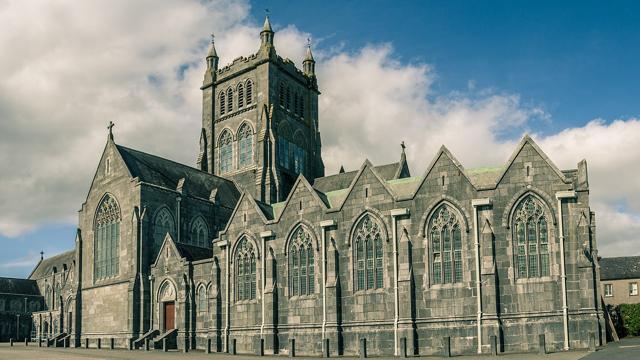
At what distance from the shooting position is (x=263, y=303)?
44.8 meters

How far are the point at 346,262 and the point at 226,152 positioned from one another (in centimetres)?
3350

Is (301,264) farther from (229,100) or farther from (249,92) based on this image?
(229,100)

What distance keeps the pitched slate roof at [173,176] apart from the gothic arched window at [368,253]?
73.9 ft

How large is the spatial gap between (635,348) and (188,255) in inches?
1261

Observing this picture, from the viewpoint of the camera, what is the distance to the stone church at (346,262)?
36.2m

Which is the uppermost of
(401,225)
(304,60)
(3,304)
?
(304,60)

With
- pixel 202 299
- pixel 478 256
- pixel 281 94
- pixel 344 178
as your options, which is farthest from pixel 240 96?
pixel 478 256

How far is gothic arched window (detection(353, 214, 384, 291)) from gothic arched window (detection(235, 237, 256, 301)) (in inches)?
336

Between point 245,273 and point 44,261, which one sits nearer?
point 245,273

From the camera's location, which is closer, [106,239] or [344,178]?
[106,239]

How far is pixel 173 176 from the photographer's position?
198 feet

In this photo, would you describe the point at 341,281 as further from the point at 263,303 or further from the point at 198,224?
the point at 198,224

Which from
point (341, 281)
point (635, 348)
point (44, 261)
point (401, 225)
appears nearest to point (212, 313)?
point (341, 281)

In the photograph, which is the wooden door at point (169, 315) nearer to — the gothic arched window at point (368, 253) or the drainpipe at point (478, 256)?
the gothic arched window at point (368, 253)
